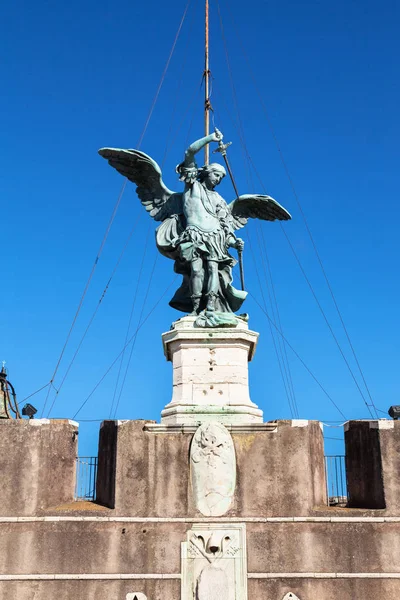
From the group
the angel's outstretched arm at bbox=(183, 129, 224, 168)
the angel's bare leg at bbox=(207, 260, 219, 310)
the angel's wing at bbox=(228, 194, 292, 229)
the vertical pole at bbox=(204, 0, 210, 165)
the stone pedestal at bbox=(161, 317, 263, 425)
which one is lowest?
the stone pedestal at bbox=(161, 317, 263, 425)

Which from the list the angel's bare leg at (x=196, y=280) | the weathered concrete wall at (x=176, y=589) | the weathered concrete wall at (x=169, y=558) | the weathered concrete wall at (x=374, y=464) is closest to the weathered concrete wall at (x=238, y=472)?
the weathered concrete wall at (x=169, y=558)

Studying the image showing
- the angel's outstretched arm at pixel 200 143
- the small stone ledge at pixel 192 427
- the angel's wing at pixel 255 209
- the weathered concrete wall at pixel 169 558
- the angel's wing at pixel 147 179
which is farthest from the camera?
the angel's wing at pixel 255 209

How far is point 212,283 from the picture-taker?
13.6 meters

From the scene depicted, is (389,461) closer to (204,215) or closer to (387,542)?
(387,542)

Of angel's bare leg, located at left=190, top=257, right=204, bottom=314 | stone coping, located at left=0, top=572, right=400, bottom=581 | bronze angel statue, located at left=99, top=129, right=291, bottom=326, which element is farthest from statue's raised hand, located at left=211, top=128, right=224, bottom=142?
stone coping, located at left=0, top=572, right=400, bottom=581

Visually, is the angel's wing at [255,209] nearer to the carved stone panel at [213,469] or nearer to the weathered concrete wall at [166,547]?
the carved stone panel at [213,469]

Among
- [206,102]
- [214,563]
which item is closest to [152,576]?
[214,563]

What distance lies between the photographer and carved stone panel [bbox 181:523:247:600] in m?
11.2

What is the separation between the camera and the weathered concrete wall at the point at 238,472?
11.7 meters

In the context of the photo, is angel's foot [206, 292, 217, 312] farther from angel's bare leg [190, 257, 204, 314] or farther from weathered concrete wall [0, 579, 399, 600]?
weathered concrete wall [0, 579, 399, 600]

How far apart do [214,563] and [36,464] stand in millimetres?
3181

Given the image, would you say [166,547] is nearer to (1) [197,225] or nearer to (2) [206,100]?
(1) [197,225]

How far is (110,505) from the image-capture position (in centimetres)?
1188

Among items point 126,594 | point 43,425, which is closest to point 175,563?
point 126,594
